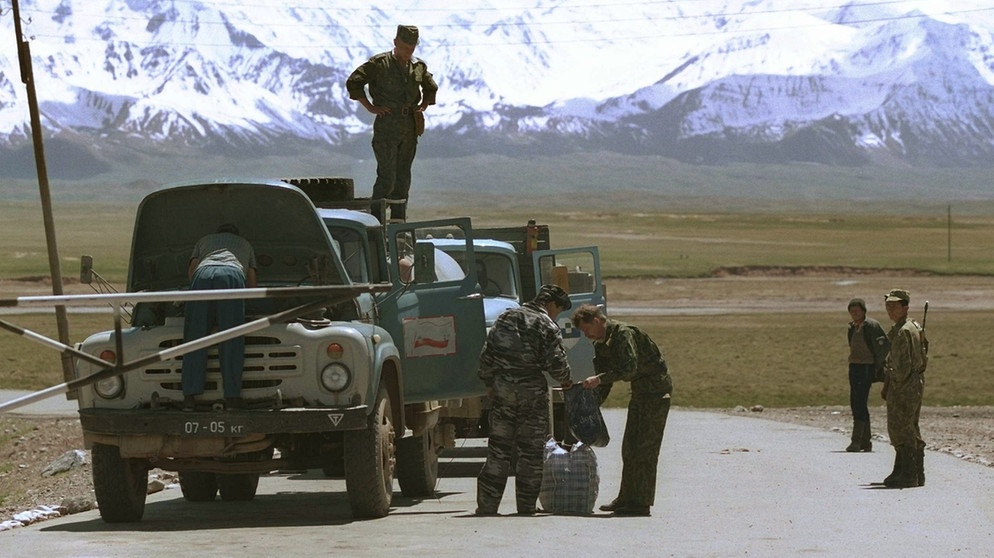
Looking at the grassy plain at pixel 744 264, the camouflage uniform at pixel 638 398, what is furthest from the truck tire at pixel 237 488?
the grassy plain at pixel 744 264

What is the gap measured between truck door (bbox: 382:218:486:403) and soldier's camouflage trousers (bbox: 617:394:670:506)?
5.04ft

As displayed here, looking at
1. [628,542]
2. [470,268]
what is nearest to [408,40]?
[470,268]

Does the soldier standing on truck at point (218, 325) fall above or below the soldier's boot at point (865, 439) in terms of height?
above

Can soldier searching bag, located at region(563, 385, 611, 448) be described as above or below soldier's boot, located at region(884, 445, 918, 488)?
above

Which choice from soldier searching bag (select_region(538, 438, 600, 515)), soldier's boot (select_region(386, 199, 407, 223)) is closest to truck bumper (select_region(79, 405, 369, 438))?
soldier searching bag (select_region(538, 438, 600, 515))

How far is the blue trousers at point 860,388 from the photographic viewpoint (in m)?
20.3

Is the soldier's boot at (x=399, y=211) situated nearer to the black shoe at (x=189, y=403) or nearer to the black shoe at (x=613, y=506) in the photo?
the black shoe at (x=613, y=506)

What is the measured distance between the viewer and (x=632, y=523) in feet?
43.1

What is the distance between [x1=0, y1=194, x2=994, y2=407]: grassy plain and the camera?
33.1m

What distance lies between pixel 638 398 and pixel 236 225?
11.3 ft

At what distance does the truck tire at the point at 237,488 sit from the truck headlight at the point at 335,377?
3188 mm

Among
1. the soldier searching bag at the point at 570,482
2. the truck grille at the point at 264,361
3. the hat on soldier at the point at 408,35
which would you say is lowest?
the soldier searching bag at the point at 570,482

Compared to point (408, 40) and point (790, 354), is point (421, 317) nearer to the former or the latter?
point (408, 40)

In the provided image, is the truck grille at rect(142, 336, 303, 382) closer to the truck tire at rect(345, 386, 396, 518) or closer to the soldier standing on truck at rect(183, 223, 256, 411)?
the soldier standing on truck at rect(183, 223, 256, 411)
